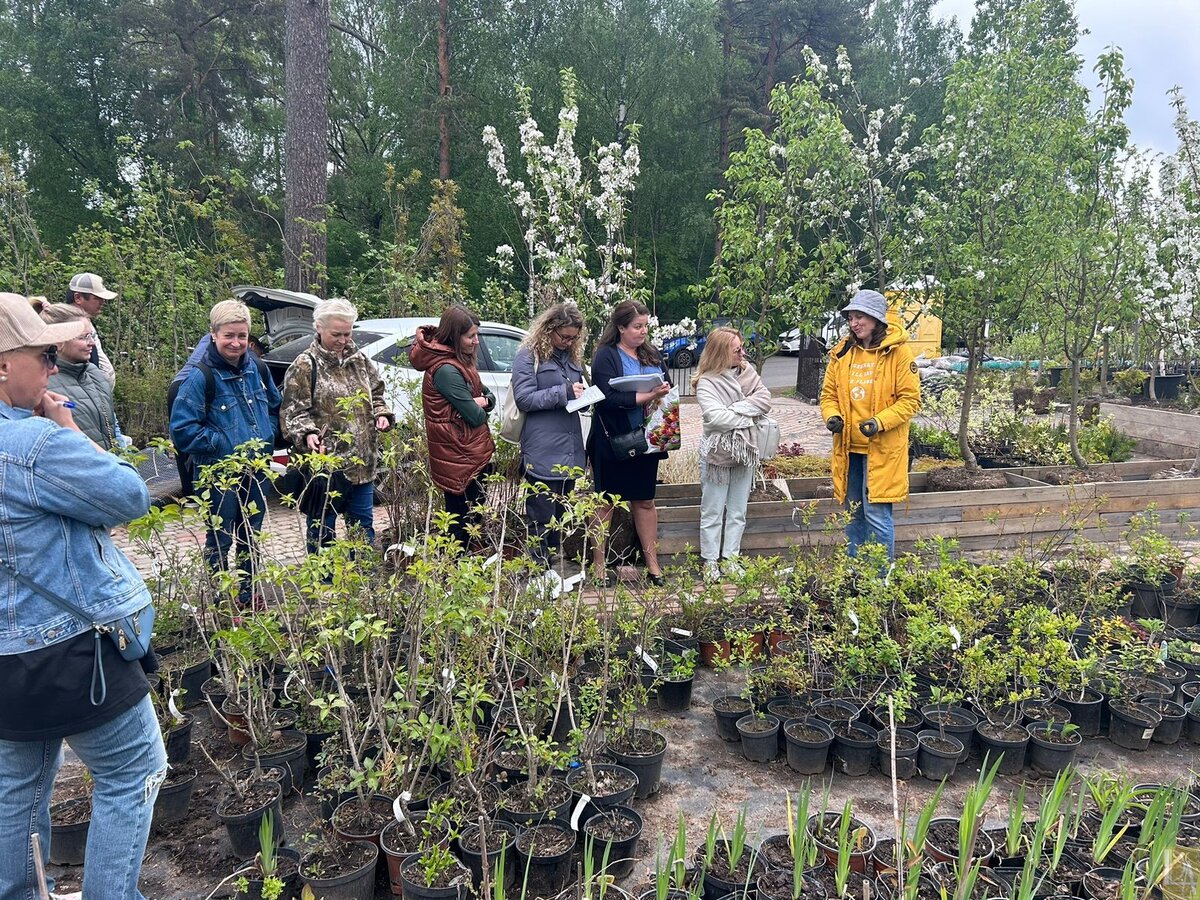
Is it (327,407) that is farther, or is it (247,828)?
(327,407)

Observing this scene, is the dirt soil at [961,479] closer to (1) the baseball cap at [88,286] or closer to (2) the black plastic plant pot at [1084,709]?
(2) the black plastic plant pot at [1084,709]

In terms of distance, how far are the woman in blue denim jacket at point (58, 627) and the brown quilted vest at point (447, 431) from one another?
234cm

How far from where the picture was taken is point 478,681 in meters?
2.55

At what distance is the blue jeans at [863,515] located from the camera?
4.38 m

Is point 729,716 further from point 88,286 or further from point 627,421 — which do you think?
point 88,286

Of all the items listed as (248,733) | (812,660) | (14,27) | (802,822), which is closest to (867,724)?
(812,660)

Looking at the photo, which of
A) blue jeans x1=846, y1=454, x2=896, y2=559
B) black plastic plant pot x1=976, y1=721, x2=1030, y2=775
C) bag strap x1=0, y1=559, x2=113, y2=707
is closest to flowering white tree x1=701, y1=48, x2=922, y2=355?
blue jeans x1=846, y1=454, x2=896, y2=559

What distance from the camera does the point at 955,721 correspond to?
3.16m

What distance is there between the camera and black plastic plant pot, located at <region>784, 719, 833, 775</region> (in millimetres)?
2973

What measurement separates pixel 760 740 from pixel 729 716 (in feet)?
0.64

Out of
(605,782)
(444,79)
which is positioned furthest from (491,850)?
(444,79)

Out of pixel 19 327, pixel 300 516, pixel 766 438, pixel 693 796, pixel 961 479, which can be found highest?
pixel 19 327

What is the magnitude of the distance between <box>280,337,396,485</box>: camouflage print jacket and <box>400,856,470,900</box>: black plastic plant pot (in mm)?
2245

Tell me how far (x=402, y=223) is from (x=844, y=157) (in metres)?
6.54
